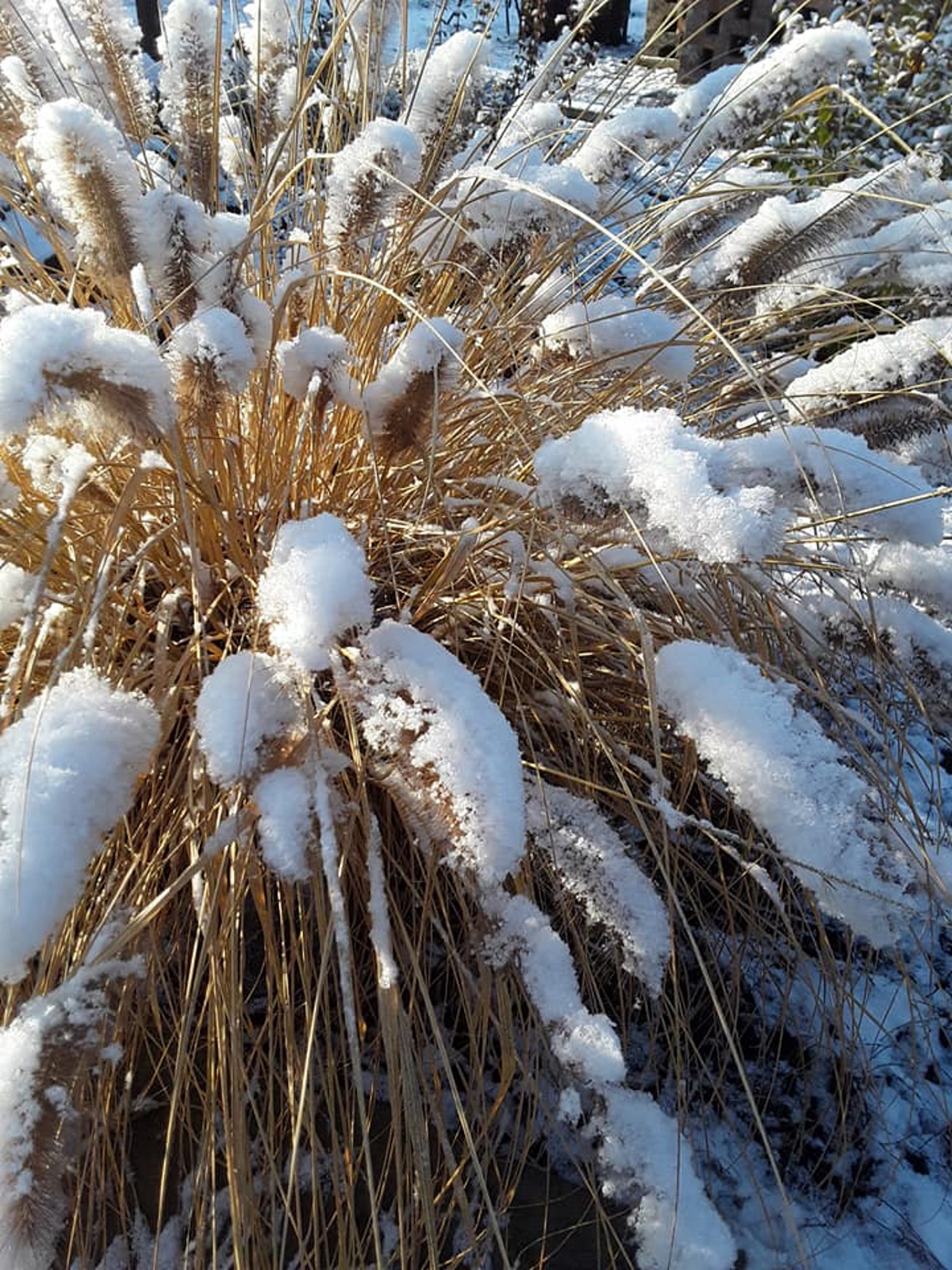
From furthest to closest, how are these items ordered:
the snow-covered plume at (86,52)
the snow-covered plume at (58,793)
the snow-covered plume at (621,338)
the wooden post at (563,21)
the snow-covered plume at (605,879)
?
1. the wooden post at (563,21)
2. the snow-covered plume at (86,52)
3. the snow-covered plume at (621,338)
4. the snow-covered plume at (605,879)
5. the snow-covered plume at (58,793)

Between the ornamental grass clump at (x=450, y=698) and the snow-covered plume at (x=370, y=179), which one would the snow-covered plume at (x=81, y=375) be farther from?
the snow-covered plume at (x=370, y=179)

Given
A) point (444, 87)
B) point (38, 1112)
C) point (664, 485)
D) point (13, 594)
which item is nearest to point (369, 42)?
point (444, 87)

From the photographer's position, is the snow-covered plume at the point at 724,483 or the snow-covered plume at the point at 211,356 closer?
the snow-covered plume at the point at 724,483

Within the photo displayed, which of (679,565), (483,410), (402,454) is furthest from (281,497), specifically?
(679,565)

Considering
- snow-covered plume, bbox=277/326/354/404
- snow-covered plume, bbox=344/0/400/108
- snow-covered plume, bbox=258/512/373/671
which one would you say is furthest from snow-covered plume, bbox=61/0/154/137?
snow-covered plume, bbox=258/512/373/671

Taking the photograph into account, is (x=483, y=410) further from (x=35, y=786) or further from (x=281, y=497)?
(x=35, y=786)

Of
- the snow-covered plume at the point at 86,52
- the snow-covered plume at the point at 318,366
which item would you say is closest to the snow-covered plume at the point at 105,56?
the snow-covered plume at the point at 86,52

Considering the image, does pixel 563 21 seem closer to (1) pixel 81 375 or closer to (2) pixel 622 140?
(2) pixel 622 140

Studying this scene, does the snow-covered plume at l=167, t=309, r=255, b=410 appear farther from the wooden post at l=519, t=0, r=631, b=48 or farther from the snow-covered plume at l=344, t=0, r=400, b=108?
the wooden post at l=519, t=0, r=631, b=48
